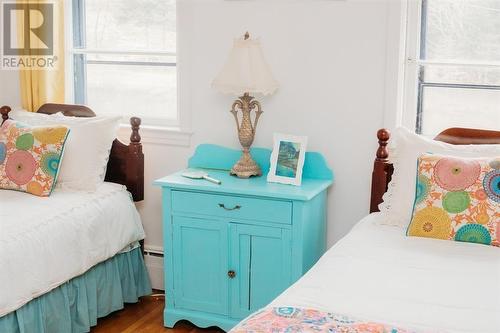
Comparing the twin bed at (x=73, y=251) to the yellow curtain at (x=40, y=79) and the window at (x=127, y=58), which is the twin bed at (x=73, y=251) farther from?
the window at (x=127, y=58)

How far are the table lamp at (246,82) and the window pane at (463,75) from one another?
703mm

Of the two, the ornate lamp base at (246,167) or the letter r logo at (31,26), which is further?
the letter r logo at (31,26)

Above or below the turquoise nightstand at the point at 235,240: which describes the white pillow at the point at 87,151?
above

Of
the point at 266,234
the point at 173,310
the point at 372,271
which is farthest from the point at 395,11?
the point at 173,310

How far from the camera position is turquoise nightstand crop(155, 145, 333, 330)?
10.3 feet

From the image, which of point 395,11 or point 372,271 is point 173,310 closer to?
point 372,271

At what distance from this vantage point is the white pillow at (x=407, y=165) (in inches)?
112

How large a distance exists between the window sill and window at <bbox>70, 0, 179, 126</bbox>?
8 centimetres

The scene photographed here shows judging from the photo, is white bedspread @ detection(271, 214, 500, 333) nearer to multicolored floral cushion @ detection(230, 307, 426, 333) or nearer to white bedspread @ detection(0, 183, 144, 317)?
multicolored floral cushion @ detection(230, 307, 426, 333)

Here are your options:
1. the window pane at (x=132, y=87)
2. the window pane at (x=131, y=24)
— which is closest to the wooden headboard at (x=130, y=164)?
the window pane at (x=132, y=87)

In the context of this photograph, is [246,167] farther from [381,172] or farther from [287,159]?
[381,172]

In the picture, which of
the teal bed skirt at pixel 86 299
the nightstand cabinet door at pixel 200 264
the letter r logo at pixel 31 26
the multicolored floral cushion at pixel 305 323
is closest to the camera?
the multicolored floral cushion at pixel 305 323

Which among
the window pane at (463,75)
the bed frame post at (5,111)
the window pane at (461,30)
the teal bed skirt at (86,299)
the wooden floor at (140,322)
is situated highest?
the window pane at (461,30)

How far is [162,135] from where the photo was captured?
3750mm
